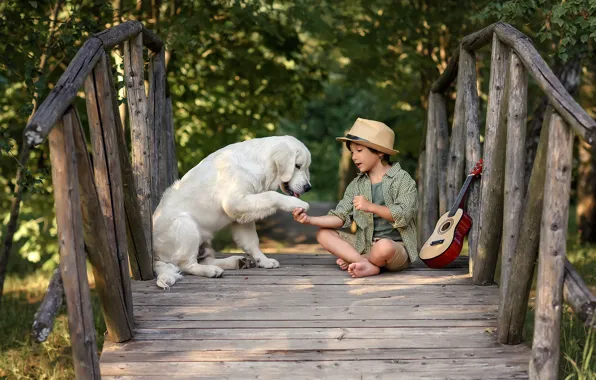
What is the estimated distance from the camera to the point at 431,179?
579 centimetres

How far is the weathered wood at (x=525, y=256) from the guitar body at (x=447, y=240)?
1.11m

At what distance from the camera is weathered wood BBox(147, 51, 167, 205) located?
4930 millimetres

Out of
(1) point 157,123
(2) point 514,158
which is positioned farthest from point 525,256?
(1) point 157,123

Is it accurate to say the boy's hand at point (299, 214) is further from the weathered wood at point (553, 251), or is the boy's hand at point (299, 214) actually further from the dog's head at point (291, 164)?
the weathered wood at point (553, 251)

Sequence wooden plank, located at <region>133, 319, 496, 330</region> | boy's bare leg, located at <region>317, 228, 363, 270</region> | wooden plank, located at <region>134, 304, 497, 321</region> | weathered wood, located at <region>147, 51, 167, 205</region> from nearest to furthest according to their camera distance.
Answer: wooden plank, located at <region>133, 319, 496, 330</region>, wooden plank, located at <region>134, 304, 497, 321</region>, boy's bare leg, located at <region>317, 228, 363, 270</region>, weathered wood, located at <region>147, 51, 167, 205</region>

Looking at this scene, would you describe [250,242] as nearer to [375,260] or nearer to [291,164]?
[291,164]

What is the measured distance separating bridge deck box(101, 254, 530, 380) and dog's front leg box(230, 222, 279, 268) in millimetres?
291

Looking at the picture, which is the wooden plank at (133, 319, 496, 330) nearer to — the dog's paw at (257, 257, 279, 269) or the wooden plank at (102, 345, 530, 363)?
the wooden plank at (102, 345, 530, 363)

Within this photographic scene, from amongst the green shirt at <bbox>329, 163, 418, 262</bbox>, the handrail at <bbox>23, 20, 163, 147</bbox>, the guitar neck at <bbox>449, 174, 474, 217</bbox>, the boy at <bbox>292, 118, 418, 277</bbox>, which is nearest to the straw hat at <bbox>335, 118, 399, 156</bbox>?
the boy at <bbox>292, 118, 418, 277</bbox>

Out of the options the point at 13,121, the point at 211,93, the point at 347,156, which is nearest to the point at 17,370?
the point at 13,121

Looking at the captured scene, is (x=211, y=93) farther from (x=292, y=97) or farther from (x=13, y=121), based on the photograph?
(x=13, y=121)

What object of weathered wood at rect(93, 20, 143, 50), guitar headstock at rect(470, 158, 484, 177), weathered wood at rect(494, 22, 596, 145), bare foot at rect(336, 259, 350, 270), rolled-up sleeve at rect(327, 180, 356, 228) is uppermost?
weathered wood at rect(93, 20, 143, 50)

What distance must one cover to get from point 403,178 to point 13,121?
4704 mm

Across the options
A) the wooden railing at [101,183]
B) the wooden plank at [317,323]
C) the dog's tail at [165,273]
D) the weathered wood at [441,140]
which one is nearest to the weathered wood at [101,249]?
the wooden railing at [101,183]
